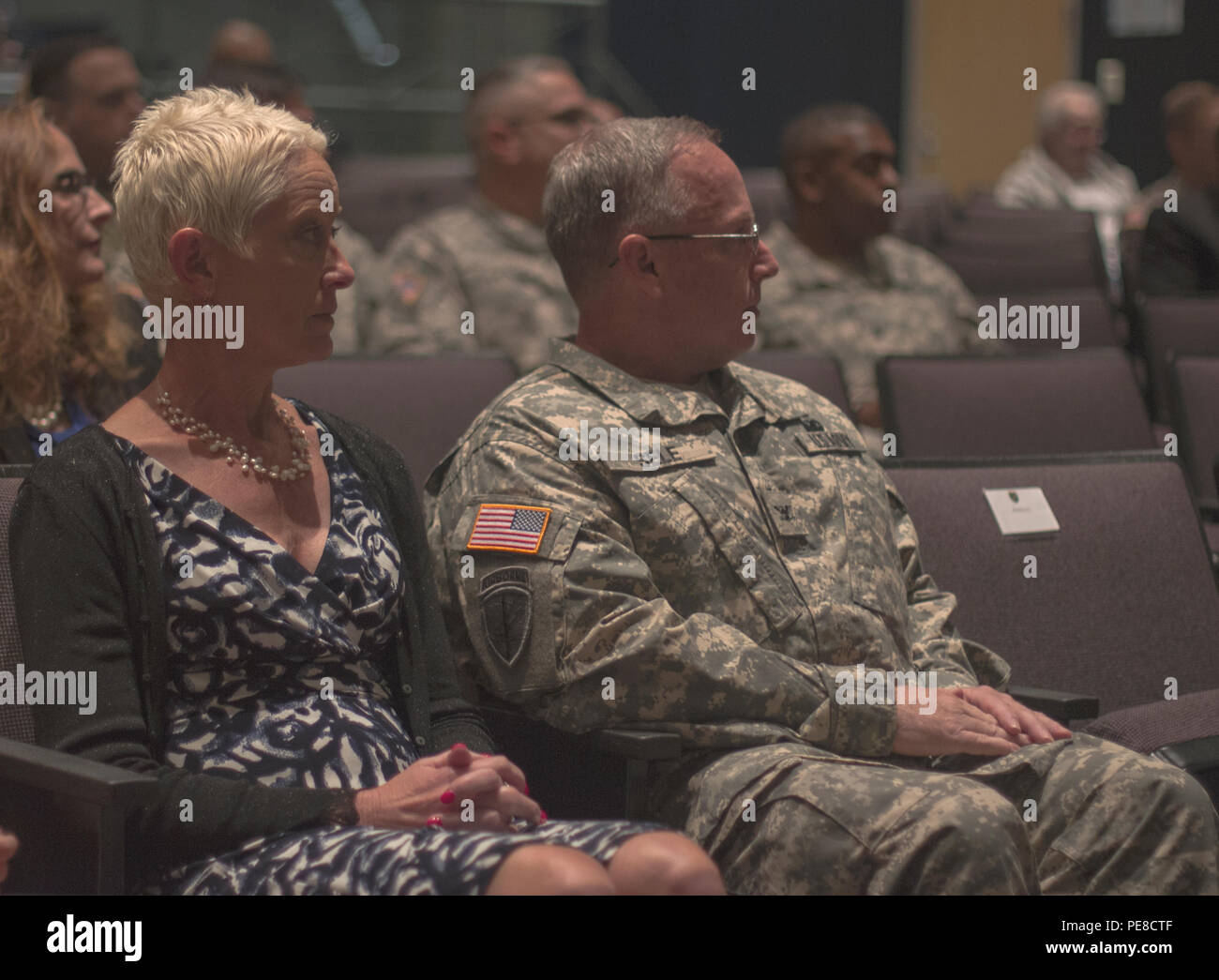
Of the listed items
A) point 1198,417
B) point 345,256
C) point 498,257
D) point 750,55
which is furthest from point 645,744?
point 750,55

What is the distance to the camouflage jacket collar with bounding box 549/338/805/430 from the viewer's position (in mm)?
1882

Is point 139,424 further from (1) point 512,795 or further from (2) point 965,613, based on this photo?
(2) point 965,613

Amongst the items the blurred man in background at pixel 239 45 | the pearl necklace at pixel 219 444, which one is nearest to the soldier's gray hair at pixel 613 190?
the pearl necklace at pixel 219 444

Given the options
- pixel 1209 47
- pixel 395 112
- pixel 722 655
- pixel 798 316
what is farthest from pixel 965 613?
pixel 1209 47

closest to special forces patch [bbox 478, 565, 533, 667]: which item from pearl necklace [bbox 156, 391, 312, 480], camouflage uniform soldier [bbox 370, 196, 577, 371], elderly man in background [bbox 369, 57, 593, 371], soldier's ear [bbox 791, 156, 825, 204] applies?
pearl necklace [bbox 156, 391, 312, 480]

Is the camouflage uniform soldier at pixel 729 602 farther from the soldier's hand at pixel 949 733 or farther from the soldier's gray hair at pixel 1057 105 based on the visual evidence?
the soldier's gray hair at pixel 1057 105

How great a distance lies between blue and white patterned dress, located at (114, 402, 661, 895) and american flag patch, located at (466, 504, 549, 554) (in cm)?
19

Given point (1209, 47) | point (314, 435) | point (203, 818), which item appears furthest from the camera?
point (1209, 47)

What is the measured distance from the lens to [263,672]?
4.92 ft

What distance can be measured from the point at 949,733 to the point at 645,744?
1.28ft

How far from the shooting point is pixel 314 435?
5.54ft

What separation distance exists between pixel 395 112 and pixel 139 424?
631cm
